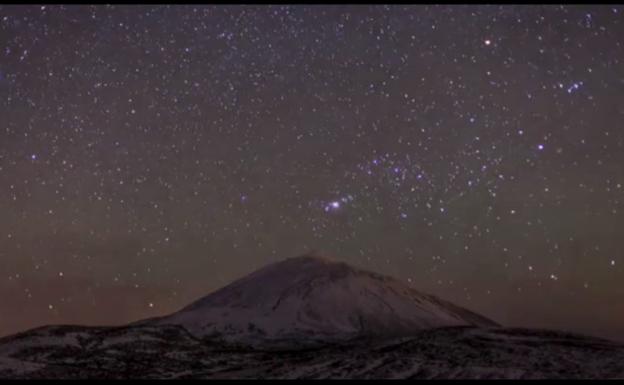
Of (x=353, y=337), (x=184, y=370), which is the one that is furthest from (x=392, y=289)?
(x=184, y=370)

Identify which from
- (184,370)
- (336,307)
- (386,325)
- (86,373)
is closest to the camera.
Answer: (86,373)

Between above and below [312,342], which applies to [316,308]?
above

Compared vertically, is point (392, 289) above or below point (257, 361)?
above

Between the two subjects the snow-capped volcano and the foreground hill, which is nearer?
the foreground hill

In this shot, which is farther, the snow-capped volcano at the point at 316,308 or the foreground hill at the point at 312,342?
the snow-capped volcano at the point at 316,308

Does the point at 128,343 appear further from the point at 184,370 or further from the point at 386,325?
the point at 386,325

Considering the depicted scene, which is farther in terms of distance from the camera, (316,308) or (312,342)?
(316,308)

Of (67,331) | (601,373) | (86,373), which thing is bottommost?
(601,373)

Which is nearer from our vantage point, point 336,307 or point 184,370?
point 184,370
